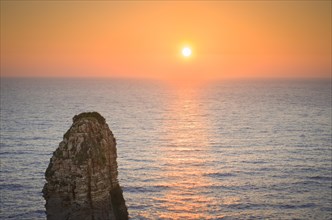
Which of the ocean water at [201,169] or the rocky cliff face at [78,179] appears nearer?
the rocky cliff face at [78,179]

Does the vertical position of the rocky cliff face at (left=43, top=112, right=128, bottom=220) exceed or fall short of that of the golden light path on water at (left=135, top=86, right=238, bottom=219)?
it exceeds it

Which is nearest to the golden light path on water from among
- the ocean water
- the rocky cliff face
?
the ocean water

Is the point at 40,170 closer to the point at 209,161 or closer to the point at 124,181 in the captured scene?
the point at 124,181

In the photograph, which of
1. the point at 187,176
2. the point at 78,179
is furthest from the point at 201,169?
the point at 78,179

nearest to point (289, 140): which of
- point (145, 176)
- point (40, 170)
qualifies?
point (145, 176)

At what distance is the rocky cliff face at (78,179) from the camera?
24.1m

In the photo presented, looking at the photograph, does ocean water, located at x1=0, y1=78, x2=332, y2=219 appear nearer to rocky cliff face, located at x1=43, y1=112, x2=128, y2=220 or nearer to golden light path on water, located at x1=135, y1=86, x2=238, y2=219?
golden light path on water, located at x1=135, y1=86, x2=238, y2=219

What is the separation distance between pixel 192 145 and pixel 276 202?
1822 inches

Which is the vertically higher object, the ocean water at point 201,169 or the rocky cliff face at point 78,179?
the rocky cliff face at point 78,179

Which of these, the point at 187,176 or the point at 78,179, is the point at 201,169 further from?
the point at 78,179

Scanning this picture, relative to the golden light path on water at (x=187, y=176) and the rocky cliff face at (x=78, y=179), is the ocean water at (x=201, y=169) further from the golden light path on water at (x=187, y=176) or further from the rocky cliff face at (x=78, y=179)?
the rocky cliff face at (x=78, y=179)

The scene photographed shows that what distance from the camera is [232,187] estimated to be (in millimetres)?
64062

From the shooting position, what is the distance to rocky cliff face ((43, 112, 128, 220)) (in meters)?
24.1

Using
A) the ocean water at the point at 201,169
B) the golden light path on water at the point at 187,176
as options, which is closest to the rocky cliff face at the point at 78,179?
the ocean water at the point at 201,169
